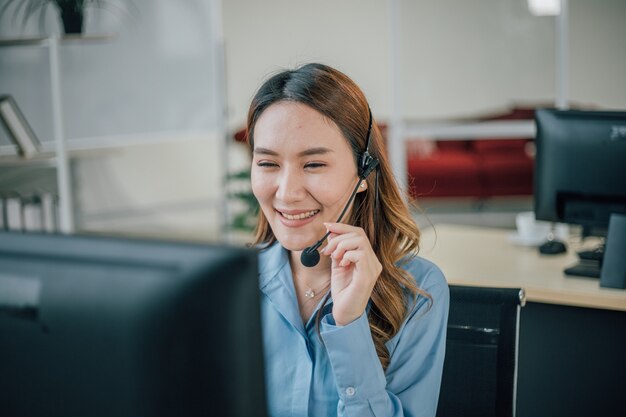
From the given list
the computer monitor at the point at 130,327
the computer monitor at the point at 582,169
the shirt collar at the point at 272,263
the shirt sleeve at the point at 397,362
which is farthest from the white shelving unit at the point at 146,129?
the computer monitor at the point at 130,327

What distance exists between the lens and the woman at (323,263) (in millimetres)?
1209

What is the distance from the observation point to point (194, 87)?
5.11 meters

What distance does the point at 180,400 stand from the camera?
588 millimetres

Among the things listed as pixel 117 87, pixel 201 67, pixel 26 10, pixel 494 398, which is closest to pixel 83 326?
pixel 494 398

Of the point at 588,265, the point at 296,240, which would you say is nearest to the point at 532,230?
the point at 588,265

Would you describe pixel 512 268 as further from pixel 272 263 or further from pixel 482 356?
pixel 272 263

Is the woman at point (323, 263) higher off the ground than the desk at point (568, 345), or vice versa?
the woman at point (323, 263)

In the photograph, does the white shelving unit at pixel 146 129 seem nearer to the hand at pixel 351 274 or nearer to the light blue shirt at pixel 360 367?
the light blue shirt at pixel 360 367

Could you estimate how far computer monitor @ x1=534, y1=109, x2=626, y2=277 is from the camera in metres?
2.26

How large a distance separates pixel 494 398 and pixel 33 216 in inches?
109

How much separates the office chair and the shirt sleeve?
136mm

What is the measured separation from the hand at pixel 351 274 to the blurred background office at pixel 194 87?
2.75 metres

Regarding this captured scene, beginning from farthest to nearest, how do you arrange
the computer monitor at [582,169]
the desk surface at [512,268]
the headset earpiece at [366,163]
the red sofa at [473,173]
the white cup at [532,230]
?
the red sofa at [473,173] → the white cup at [532,230] → the computer monitor at [582,169] → the desk surface at [512,268] → the headset earpiece at [366,163]

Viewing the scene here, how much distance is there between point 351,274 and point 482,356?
418 millimetres
